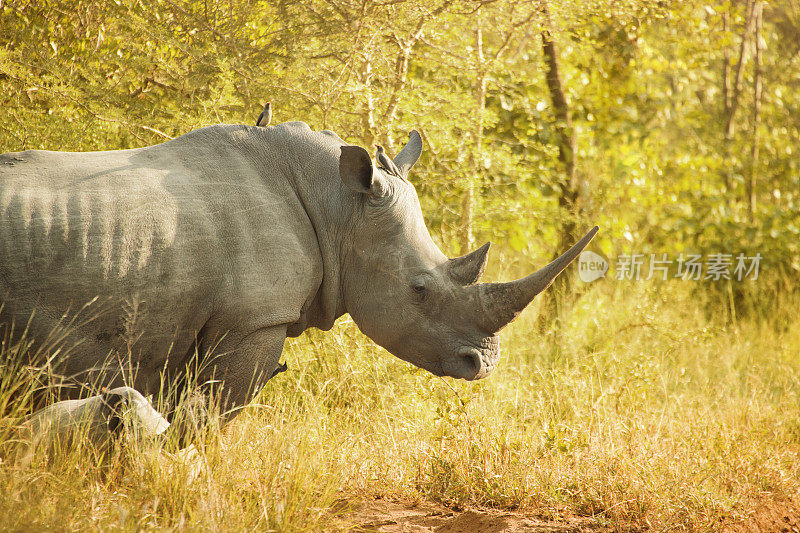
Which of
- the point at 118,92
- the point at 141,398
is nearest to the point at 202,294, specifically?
the point at 141,398

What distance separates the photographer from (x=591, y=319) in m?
7.39

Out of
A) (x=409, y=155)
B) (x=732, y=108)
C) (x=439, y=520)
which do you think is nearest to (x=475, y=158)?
(x=409, y=155)

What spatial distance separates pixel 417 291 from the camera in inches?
139

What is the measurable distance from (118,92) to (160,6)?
2.31ft

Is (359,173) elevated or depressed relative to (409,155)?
depressed

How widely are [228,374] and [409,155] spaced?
1339 mm

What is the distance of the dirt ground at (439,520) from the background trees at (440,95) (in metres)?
2.34

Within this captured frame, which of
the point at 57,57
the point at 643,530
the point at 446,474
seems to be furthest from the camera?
the point at 57,57

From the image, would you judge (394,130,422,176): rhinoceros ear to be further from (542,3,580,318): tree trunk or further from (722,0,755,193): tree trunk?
(722,0,755,193): tree trunk

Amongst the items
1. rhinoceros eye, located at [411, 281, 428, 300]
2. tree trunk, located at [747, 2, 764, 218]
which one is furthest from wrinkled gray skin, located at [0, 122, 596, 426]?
tree trunk, located at [747, 2, 764, 218]

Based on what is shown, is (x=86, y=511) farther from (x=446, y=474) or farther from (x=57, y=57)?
(x=57, y=57)

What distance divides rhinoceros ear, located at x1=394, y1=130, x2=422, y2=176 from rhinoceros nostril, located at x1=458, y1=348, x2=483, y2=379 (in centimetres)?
87

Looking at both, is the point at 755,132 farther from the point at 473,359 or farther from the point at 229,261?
the point at 229,261

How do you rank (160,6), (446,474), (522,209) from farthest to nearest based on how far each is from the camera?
1. (522,209)
2. (160,6)
3. (446,474)
